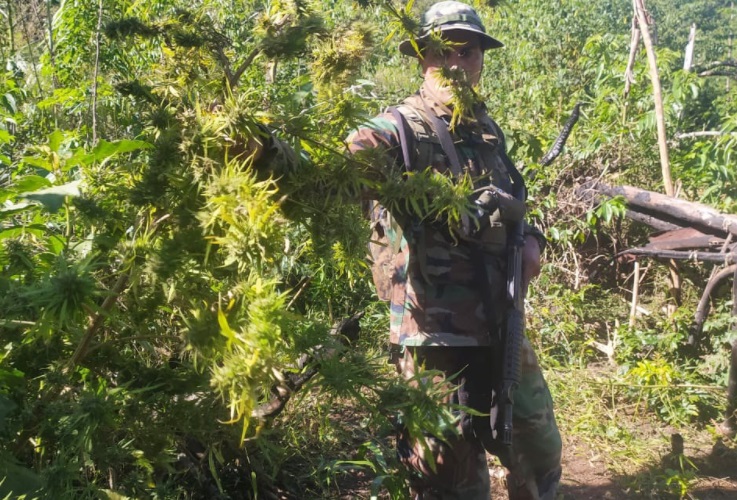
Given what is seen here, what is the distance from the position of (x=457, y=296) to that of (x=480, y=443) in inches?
18.9

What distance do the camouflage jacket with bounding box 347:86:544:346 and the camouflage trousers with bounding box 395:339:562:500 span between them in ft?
0.24

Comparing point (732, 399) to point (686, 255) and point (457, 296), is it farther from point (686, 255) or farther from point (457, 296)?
point (457, 296)

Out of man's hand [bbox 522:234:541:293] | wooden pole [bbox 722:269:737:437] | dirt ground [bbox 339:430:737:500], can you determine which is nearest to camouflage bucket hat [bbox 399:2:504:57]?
man's hand [bbox 522:234:541:293]

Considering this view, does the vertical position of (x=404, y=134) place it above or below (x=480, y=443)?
above

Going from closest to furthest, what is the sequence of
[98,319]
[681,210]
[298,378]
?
1. [98,319]
2. [298,378]
3. [681,210]

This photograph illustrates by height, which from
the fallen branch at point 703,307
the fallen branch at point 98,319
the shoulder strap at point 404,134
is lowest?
the fallen branch at point 98,319

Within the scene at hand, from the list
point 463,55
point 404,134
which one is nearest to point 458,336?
point 404,134

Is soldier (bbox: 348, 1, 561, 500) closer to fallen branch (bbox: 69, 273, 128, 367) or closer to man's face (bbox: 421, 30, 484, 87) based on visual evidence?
man's face (bbox: 421, 30, 484, 87)

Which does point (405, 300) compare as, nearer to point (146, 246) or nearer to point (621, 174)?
point (146, 246)

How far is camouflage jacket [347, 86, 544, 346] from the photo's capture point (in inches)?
85.8

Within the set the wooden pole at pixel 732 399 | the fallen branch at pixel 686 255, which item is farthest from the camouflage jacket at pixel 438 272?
the fallen branch at pixel 686 255

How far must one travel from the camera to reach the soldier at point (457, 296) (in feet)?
7.14

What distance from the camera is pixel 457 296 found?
2.24 metres

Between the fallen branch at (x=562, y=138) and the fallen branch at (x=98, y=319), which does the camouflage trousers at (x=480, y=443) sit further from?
the fallen branch at (x=98, y=319)
